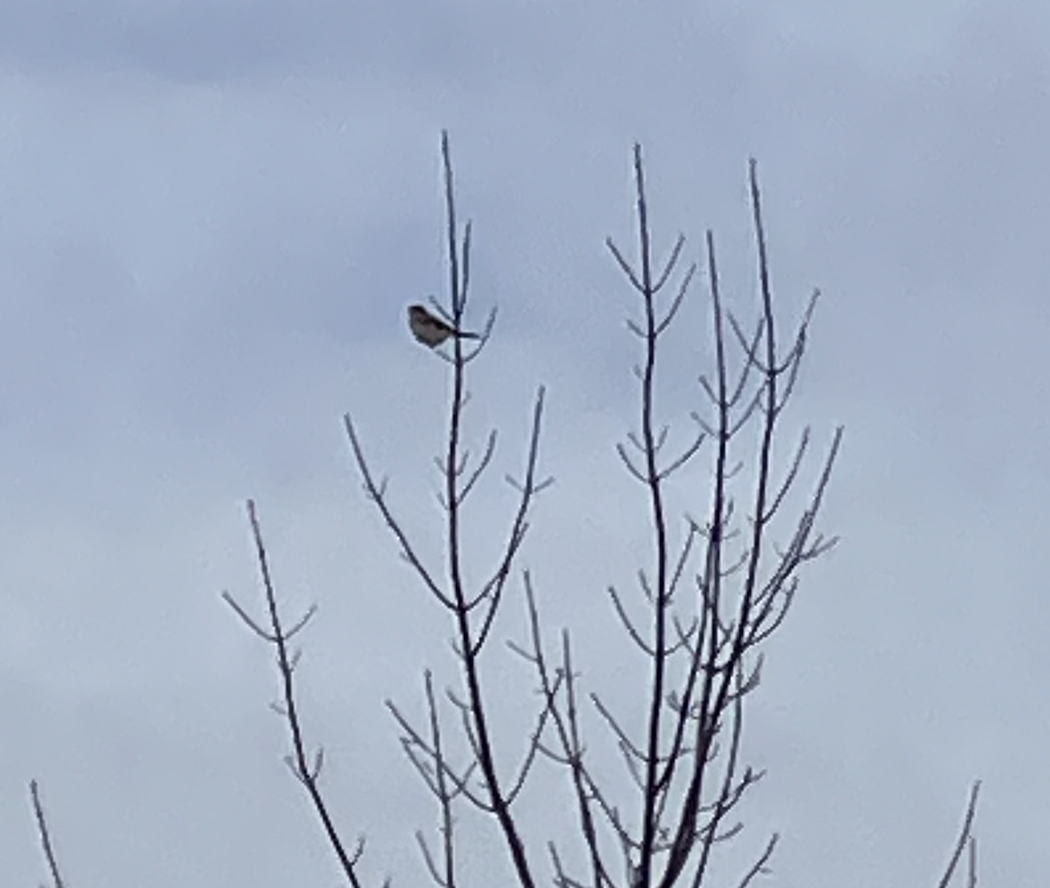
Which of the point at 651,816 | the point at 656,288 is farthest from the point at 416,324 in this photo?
the point at 651,816

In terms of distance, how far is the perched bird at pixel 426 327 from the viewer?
583 cm

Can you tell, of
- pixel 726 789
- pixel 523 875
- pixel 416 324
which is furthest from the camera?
pixel 416 324

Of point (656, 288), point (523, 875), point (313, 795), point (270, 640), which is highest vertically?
point (656, 288)

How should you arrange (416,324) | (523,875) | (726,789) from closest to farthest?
(523,875) → (726,789) → (416,324)

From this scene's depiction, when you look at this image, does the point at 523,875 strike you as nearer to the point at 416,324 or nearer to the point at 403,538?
the point at 403,538

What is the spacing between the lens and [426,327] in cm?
590

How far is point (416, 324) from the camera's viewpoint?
5922mm

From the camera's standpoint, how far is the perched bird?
5832mm

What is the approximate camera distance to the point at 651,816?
191 inches

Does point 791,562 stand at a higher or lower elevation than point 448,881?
higher

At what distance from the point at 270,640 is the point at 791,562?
4.75 feet

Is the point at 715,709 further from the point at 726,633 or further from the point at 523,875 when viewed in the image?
the point at 523,875

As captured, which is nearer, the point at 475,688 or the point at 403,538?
the point at 475,688

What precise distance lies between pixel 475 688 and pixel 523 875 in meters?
0.48
